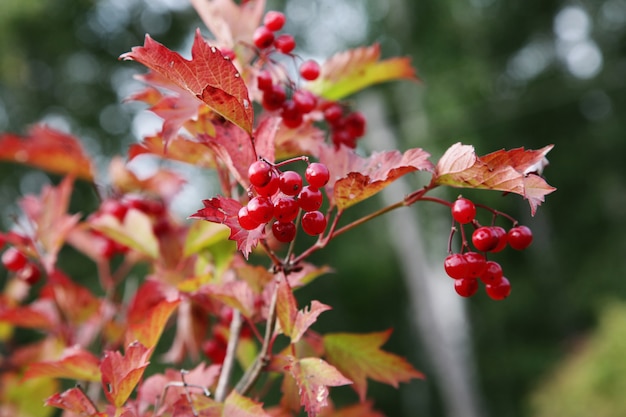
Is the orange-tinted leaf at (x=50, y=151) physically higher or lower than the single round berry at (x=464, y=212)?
higher

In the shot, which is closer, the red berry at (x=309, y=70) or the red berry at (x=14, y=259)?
the red berry at (x=309, y=70)

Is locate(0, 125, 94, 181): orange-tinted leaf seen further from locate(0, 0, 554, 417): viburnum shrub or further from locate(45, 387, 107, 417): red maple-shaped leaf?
locate(45, 387, 107, 417): red maple-shaped leaf

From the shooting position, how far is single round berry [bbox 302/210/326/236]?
44 centimetres

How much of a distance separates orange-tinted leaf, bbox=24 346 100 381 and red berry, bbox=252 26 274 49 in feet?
1.16

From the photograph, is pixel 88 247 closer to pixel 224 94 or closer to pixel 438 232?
pixel 224 94

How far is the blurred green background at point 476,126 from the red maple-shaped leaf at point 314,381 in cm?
379

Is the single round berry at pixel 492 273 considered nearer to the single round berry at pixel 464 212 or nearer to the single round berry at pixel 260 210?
the single round berry at pixel 464 212

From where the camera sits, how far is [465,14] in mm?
5773

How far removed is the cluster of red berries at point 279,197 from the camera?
1.29 ft

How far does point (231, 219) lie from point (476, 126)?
6.86 m

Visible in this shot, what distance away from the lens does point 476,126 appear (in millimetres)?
6891

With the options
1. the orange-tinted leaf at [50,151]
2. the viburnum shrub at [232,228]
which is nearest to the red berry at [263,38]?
the viburnum shrub at [232,228]

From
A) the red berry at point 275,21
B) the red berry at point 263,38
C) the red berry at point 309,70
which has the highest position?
the red berry at point 275,21

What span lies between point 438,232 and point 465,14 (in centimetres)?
222
